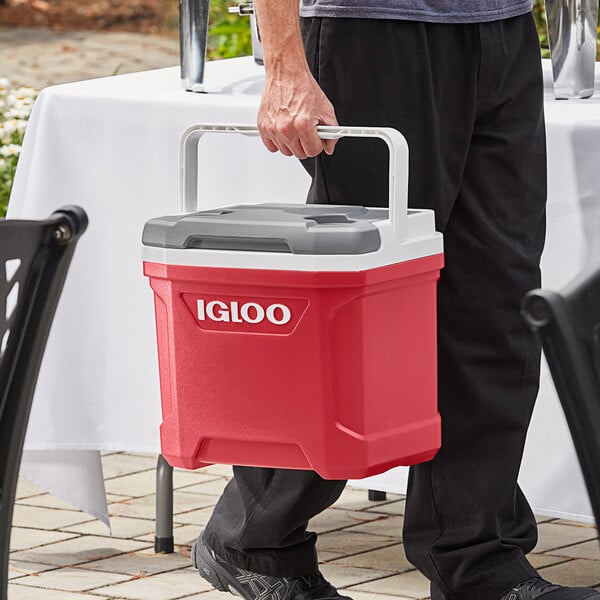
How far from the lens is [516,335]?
2.22 m

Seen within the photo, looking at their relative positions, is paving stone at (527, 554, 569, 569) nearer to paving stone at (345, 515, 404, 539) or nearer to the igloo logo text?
paving stone at (345, 515, 404, 539)

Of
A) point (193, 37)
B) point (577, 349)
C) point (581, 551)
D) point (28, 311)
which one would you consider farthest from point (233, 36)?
point (577, 349)

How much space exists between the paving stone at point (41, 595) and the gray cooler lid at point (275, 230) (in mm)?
879

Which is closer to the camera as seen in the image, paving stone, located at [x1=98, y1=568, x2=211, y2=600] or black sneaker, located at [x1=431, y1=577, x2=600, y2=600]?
black sneaker, located at [x1=431, y1=577, x2=600, y2=600]

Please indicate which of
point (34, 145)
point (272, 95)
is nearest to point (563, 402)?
point (272, 95)

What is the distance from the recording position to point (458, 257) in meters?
2.17

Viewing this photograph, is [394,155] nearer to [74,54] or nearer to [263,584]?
[263,584]

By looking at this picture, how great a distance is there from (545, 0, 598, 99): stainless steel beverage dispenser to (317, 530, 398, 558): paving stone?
927 mm

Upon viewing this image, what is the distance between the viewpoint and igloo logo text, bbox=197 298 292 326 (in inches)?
70.9

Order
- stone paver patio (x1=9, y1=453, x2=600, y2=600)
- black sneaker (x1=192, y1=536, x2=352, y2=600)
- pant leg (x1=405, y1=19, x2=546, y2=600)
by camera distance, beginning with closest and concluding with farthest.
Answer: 1. pant leg (x1=405, y1=19, x2=546, y2=600)
2. black sneaker (x1=192, y1=536, x2=352, y2=600)
3. stone paver patio (x1=9, y1=453, x2=600, y2=600)

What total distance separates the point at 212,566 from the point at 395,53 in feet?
2.90

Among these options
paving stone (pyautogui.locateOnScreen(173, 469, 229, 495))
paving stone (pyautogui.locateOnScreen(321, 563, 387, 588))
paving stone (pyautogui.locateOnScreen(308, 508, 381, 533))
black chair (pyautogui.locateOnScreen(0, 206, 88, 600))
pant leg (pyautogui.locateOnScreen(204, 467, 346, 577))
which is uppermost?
black chair (pyautogui.locateOnScreen(0, 206, 88, 600))

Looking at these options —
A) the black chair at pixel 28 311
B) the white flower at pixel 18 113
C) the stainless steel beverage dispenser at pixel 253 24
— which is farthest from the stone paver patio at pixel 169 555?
the black chair at pixel 28 311

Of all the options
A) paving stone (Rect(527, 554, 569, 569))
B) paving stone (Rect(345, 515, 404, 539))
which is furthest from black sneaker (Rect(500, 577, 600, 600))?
paving stone (Rect(345, 515, 404, 539))
